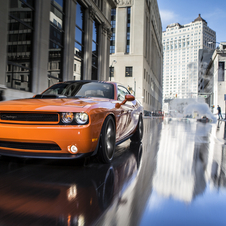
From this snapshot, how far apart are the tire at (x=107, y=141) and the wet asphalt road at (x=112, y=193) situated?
165 millimetres

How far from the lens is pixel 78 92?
502cm

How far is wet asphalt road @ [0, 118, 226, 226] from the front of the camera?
203 cm

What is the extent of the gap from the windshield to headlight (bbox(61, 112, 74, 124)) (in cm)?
164

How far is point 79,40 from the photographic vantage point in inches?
840

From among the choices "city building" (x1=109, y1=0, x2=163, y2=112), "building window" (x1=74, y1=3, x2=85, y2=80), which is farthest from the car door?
"city building" (x1=109, y1=0, x2=163, y2=112)

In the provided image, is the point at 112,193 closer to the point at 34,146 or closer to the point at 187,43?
the point at 34,146

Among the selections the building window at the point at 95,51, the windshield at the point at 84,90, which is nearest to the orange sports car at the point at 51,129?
the windshield at the point at 84,90

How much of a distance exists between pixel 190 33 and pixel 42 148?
19843 centimetres

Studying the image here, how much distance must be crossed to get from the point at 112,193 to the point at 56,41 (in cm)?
1649

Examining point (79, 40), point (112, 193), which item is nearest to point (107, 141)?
point (112, 193)

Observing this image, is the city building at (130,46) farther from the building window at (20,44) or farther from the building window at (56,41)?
the building window at (20,44)

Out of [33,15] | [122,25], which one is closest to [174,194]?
[33,15]

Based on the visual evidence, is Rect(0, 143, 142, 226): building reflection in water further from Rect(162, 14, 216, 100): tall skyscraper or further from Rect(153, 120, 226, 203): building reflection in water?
Rect(162, 14, 216, 100): tall skyscraper

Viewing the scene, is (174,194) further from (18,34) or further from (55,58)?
(55,58)
